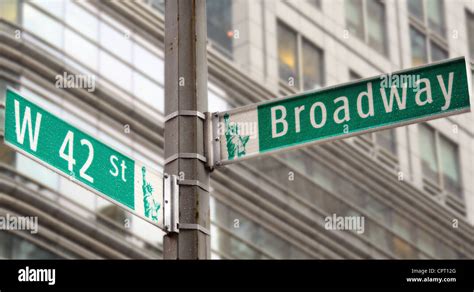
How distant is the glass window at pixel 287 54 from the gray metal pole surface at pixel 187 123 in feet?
87.8

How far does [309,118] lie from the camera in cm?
675

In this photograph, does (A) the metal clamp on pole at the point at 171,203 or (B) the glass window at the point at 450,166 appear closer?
(A) the metal clamp on pole at the point at 171,203

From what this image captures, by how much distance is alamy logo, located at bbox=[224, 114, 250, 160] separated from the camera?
21.9 ft

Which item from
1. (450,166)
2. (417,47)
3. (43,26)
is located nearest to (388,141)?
(450,166)

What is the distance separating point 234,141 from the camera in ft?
21.9

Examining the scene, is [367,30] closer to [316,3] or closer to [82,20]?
[316,3]

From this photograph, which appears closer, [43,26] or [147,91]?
[43,26]

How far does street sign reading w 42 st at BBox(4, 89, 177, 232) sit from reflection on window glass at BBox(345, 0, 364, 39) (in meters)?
31.4

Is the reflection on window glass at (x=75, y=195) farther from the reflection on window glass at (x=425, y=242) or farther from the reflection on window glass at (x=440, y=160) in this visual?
the reflection on window glass at (x=440, y=160)

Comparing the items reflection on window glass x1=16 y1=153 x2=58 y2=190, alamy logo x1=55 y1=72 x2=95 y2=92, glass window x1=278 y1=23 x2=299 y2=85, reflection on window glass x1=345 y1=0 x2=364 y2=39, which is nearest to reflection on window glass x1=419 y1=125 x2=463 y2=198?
reflection on window glass x1=345 y1=0 x2=364 y2=39

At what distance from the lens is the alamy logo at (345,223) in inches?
1248

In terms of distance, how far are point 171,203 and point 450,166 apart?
1373 inches

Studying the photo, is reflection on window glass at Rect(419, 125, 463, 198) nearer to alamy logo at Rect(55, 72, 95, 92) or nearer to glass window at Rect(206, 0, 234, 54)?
glass window at Rect(206, 0, 234, 54)
